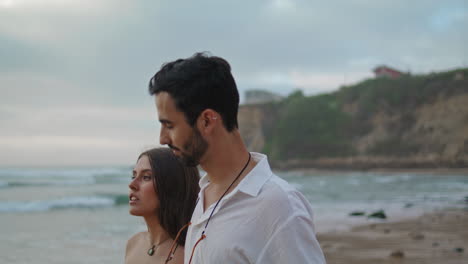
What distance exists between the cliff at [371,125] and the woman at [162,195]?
34559 mm

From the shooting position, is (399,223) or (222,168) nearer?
(222,168)

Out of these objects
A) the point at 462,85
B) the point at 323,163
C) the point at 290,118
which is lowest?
the point at 323,163

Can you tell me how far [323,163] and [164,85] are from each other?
144 ft

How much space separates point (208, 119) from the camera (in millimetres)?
1254

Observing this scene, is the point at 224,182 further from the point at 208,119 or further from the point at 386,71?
the point at 386,71

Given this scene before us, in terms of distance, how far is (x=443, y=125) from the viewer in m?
36.1

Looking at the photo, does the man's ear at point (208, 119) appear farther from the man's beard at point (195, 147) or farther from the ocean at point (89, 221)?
the ocean at point (89, 221)

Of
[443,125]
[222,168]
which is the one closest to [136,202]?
[222,168]

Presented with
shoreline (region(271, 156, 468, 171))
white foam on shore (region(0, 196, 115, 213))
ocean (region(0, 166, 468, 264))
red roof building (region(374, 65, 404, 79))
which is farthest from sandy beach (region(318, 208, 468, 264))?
red roof building (region(374, 65, 404, 79))

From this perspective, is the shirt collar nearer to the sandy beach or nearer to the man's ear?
the man's ear

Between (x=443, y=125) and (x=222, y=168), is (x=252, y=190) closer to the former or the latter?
(x=222, y=168)

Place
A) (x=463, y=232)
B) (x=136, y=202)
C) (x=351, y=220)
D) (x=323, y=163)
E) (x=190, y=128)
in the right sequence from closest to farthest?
(x=190, y=128) < (x=136, y=202) < (x=463, y=232) < (x=351, y=220) < (x=323, y=163)

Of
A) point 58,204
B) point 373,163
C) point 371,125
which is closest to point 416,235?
point 58,204

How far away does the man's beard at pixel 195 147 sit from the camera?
4.13 feet
